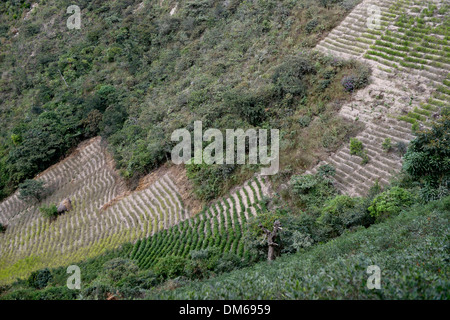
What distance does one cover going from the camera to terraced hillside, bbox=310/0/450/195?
12.3 m

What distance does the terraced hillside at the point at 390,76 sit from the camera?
12344mm

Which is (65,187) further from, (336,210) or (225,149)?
(336,210)

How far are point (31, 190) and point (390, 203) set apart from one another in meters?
23.0

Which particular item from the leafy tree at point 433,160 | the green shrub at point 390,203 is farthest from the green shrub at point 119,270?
the leafy tree at point 433,160

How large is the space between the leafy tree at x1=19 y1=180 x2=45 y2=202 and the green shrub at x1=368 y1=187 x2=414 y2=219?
22.4 m

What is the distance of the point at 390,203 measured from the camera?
31.3 ft

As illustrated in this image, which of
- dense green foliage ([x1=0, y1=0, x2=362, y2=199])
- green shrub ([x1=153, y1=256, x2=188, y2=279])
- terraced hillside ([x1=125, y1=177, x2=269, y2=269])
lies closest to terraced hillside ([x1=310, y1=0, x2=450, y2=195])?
dense green foliage ([x1=0, y1=0, x2=362, y2=199])

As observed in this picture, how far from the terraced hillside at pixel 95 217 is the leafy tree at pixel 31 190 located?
62 centimetres

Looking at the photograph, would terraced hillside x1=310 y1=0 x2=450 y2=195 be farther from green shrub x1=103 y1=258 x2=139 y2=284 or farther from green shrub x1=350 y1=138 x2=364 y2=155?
green shrub x1=103 y1=258 x2=139 y2=284

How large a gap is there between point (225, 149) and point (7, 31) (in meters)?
40.7

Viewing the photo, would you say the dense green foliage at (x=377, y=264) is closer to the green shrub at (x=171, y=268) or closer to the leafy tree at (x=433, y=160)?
the leafy tree at (x=433, y=160)

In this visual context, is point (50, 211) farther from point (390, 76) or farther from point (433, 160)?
point (433, 160)

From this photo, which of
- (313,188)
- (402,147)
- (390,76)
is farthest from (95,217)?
(390,76)
